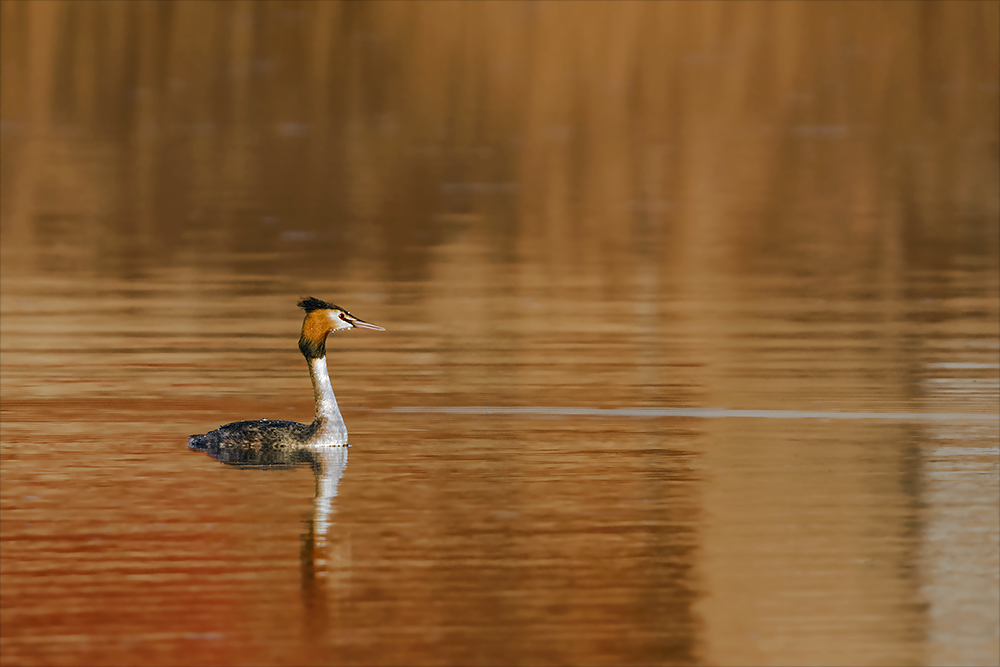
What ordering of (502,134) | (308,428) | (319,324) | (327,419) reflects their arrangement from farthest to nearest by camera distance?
(502,134) → (319,324) → (308,428) → (327,419)

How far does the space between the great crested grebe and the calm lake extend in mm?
158

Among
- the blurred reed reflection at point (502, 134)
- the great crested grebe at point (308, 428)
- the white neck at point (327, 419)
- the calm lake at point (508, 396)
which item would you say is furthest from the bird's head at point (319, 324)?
the blurred reed reflection at point (502, 134)

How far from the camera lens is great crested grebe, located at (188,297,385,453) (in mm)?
14508

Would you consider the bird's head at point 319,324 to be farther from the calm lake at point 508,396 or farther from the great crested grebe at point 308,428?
the calm lake at point 508,396

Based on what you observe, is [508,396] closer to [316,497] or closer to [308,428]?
[308,428]

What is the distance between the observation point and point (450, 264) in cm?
2706

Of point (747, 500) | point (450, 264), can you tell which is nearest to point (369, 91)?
point (450, 264)

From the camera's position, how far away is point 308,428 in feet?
48.6

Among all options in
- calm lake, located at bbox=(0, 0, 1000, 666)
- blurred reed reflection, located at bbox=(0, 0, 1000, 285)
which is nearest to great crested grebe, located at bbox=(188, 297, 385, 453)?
calm lake, located at bbox=(0, 0, 1000, 666)

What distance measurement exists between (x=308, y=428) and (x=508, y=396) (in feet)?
7.90

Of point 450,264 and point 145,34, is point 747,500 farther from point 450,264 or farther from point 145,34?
point 145,34

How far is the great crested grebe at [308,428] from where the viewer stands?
14508 millimetres

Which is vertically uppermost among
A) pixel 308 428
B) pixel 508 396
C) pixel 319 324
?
pixel 319 324

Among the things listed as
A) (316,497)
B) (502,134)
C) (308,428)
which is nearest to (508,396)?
(308,428)
